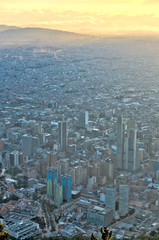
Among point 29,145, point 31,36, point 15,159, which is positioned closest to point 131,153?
point 15,159

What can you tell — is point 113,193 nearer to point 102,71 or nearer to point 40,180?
point 40,180

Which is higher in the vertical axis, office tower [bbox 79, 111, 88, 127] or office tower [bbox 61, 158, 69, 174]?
office tower [bbox 79, 111, 88, 127]

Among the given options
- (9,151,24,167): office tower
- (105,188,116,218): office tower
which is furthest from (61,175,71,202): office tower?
(9,151,24,167): office tower

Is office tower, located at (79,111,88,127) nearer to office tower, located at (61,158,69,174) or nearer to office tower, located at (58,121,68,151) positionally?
office tower, located at (58,121,68,151)

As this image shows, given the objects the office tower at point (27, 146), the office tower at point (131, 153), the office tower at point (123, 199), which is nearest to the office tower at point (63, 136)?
the office tower at point (27, 146)

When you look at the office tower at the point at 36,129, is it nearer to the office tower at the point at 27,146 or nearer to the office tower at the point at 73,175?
the office tower at the point at 27,146

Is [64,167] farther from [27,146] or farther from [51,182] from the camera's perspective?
[27,146]

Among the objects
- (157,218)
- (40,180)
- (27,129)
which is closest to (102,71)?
(27,129)
